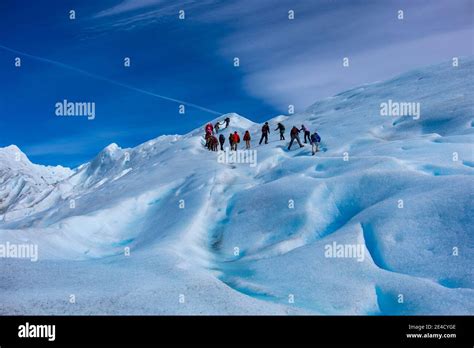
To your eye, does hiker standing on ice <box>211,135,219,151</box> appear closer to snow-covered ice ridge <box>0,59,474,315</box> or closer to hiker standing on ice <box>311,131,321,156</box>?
snow-covered ice ridge <box>0,59,474,315</box>

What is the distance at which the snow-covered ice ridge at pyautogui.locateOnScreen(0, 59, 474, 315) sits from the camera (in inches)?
278

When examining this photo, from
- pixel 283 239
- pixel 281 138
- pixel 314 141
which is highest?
pixel 281 138

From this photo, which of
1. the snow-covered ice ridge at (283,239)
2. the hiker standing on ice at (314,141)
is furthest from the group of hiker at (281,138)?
the snow-covered ice ridge at (283,239)

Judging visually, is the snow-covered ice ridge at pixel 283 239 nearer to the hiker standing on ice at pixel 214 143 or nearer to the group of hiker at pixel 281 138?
the group of hiker at pixel 281 138

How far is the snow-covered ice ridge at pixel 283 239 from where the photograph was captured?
7.07 m

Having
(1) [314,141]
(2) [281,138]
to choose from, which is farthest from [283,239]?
(2) [281,138]

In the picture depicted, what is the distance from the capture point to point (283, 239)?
11156 millimetres

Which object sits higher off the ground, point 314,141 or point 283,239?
point 314,141

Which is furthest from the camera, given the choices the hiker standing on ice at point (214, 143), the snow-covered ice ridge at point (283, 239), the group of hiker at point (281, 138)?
the hiker standing on ice at point (214, 143)

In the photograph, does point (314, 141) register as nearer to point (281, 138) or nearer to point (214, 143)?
point (281, 138)

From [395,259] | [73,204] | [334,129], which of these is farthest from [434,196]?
[73,204]

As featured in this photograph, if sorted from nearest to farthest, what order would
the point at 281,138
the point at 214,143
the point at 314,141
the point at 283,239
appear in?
the point at 283,239
the point at 314,141
the point at 281,138
the point at 214,143

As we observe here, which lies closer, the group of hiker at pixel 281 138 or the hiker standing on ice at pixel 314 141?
the hiker standing on ice at pixel 314 141
